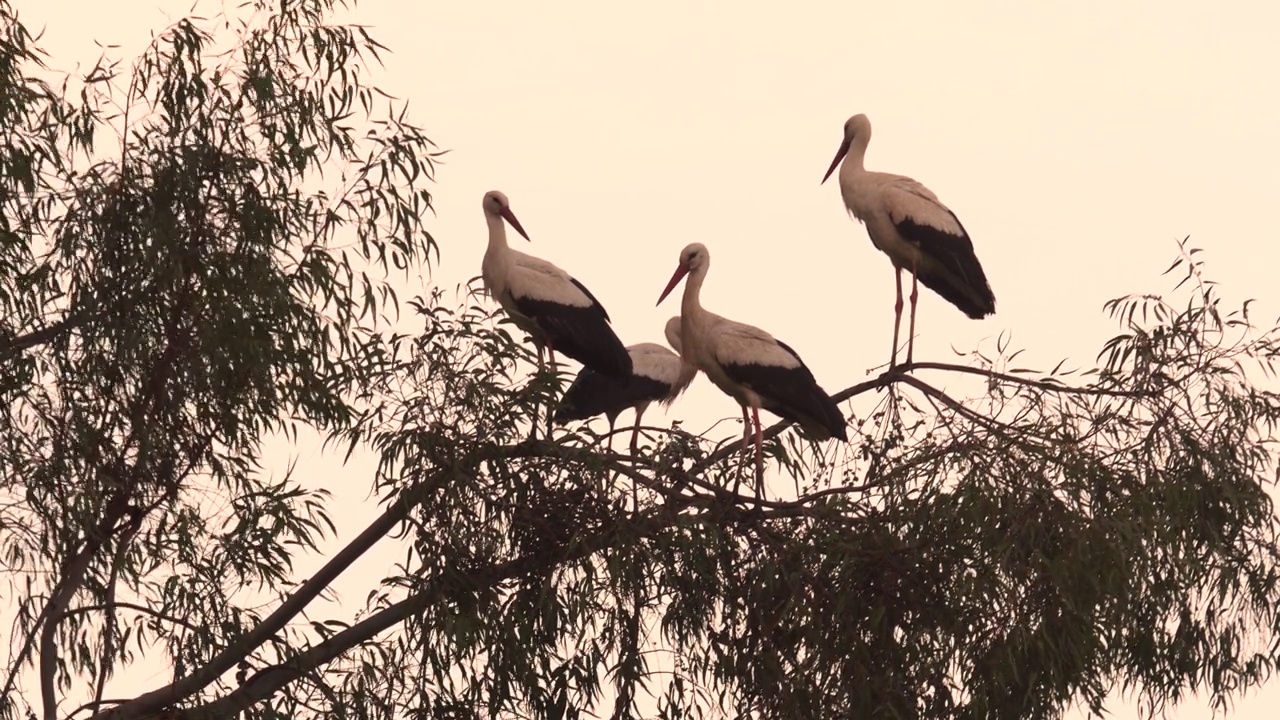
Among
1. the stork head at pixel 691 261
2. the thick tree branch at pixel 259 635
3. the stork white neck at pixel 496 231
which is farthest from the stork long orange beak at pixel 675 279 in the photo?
the thick tree branch at pixel 259 635

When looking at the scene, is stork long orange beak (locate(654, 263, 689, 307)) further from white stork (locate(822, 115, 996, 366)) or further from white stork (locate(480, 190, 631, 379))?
white stork (locate(822, 115, 996, 366))

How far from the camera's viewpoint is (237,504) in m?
9.38

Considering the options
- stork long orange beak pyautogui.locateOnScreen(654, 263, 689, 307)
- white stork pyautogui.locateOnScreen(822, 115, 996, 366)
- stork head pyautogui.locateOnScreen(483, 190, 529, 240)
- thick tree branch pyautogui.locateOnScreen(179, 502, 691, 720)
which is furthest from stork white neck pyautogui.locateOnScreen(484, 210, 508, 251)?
thick tree branch pyautogui.locateOnScreen(179, 502, 691, 720)

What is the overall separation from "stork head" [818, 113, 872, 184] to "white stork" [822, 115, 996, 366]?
0.29 metres

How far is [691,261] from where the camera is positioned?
10.8 meters

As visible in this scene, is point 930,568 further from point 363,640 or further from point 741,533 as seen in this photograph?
point 363,640

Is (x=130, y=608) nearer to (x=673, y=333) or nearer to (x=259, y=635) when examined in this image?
(x=259, y=635)

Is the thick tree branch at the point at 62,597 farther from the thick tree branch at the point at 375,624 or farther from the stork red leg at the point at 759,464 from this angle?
the stork red leg at the point at 759,464

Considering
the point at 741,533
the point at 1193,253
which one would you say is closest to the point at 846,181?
the point at 1193,253

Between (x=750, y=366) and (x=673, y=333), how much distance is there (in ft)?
8.76

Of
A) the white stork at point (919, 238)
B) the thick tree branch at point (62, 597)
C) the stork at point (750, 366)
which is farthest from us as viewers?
the white stork at point (919, 238)

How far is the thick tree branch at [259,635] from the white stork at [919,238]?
143 inches

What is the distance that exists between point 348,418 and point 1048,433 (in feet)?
11.2

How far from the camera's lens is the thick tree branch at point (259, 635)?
8953mm
